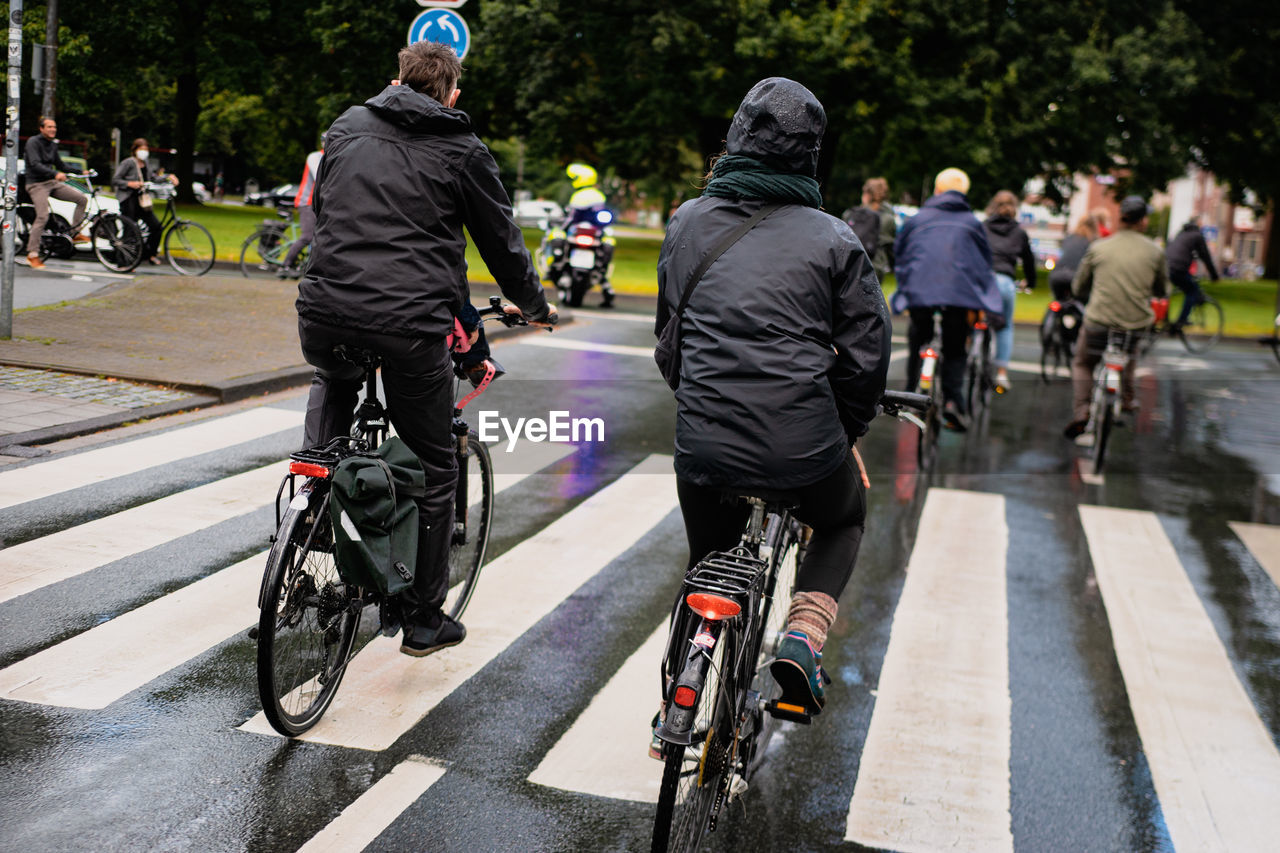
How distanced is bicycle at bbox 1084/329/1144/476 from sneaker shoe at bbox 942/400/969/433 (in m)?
0.94

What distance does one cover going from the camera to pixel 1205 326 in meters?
22.4

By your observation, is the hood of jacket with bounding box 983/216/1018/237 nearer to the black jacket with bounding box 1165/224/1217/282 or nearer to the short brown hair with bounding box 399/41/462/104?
the black jacket with bounding box 1165/224/1217/282

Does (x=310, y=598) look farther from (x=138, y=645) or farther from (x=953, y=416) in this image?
(x=953, y=416)

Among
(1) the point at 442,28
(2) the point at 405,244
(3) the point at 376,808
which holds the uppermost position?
(1) the point at 442,28

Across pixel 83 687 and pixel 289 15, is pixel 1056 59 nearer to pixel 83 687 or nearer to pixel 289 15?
pixel 289 15

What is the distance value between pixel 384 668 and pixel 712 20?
2758 cm

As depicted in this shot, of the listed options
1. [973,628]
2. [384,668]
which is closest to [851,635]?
[973,628]

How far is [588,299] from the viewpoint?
20.1m

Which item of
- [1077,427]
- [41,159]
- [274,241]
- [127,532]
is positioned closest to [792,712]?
[127,532]

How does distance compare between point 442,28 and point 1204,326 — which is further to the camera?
point 1204,326

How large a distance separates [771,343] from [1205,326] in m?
21.5

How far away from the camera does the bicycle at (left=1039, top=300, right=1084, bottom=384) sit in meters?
14.1

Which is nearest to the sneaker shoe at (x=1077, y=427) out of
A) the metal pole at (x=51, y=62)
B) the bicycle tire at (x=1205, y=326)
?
the metal pole at (x=51, y=62)

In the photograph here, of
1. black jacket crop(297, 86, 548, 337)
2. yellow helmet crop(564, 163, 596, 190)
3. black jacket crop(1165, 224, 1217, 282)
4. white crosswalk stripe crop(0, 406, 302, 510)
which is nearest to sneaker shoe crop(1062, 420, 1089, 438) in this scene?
white crosswalk stripe crop(0, 406, 302, 510)
